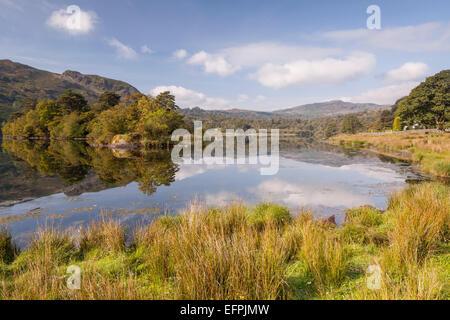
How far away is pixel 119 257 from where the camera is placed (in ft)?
14.6

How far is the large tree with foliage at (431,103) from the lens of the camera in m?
37.8

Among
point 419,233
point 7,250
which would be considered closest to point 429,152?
point 419,233

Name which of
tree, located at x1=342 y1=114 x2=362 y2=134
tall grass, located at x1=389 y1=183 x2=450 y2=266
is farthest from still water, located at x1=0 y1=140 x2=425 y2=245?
tree, located at x1=342 y1=114 x2=362 y2=134

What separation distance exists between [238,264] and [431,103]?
174 ft

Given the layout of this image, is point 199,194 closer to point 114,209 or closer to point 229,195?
point 229,195

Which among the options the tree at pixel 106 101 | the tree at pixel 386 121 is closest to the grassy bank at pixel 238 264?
the tree at pixel 106 101

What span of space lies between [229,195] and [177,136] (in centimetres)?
3626

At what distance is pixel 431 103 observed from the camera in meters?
39.7

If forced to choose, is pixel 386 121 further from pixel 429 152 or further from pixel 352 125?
pixel 429 152

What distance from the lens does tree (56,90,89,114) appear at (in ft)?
191

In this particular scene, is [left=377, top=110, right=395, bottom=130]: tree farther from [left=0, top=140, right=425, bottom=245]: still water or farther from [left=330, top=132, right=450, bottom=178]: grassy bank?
[left=0, top=140, right=425, bottom=245]: still water

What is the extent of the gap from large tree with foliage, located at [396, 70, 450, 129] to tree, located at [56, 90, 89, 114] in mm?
73857

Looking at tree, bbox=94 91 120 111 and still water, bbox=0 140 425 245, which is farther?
tree, bbox=94 91 120 111
